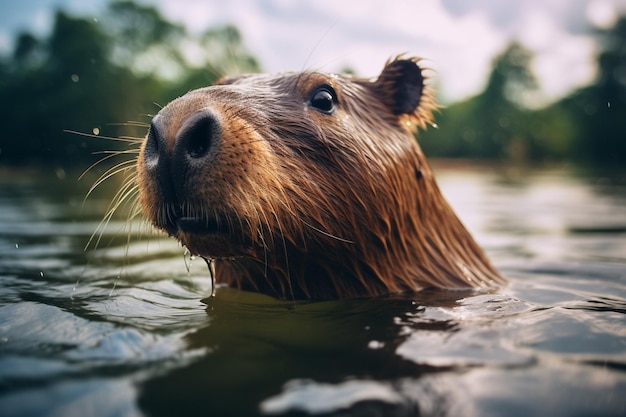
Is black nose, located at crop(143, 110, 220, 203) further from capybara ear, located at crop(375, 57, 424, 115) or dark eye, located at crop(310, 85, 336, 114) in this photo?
capybara ear, located at crop(375, 57, 424, 115)

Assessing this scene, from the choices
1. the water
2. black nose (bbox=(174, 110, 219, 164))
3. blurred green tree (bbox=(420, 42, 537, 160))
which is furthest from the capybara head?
blurred green tree (bbox=(420, 42, 537, 160))

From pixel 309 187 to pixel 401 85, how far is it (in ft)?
3.60

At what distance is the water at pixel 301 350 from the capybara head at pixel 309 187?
212mm

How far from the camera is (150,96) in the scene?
37.2m

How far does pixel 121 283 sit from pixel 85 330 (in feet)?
4.63

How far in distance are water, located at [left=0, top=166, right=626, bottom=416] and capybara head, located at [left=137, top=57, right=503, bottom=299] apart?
0.70 ft

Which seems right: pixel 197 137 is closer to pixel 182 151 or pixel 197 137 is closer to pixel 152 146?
pixel 182 151

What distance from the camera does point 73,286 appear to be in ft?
11.6

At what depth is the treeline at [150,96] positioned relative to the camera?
31000 millimetres

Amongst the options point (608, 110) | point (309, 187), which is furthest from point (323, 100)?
point (608, 110)

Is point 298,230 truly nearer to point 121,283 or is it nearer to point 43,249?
point 121,283

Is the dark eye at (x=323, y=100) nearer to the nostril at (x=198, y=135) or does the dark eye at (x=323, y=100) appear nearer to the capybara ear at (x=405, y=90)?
the capybara ear at (x=405, y=90)

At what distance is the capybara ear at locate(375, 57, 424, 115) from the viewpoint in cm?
357

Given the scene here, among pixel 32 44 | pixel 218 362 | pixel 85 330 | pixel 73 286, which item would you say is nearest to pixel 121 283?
pixel 73 286
